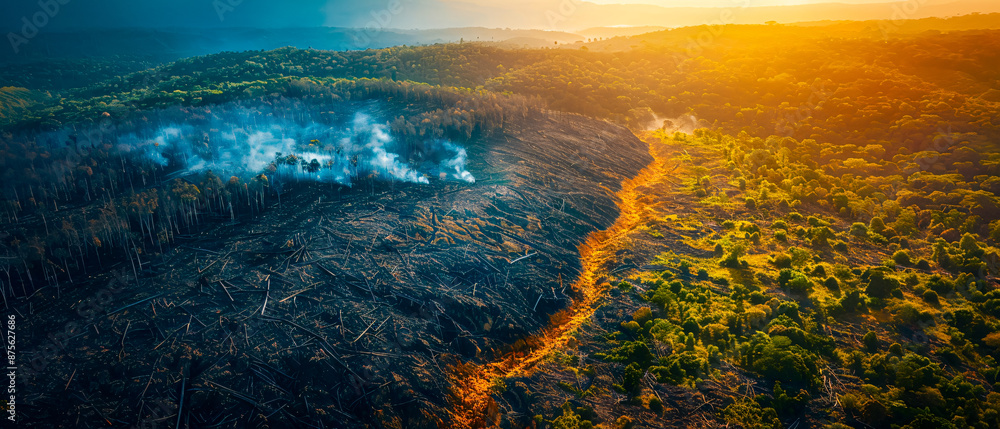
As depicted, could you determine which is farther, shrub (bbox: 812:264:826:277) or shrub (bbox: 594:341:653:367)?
shrub (bbox: 812:264:826:277)

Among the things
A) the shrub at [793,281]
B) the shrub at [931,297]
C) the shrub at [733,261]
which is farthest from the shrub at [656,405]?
the shrub at [931,297]

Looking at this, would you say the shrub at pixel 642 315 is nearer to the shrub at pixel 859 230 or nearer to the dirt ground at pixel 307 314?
the dirt ground at pixel 307 314

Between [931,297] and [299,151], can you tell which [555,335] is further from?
[299,151]

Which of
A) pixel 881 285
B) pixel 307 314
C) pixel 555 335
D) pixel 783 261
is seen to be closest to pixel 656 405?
pixel 555 335

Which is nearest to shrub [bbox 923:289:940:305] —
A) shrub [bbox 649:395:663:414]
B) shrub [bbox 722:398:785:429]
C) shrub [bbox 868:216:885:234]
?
shrub [bbox 868:216:885:234]

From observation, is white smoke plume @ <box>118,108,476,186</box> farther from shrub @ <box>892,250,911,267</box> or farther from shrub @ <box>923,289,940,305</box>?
shrub @ <box>892,250,911,267</box>

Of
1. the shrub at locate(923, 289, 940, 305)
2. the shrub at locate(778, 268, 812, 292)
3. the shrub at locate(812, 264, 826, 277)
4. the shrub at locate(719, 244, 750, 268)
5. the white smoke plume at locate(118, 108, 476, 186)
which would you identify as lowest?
Result: the shrub at locate(923, 289, 940, 305)

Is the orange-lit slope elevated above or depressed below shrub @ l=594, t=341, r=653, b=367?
above
